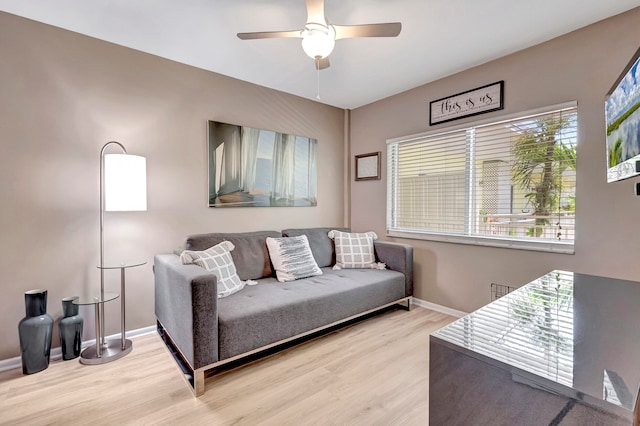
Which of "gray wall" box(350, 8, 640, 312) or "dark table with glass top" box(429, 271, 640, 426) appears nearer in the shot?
"dark table with glass top" box(429, 271, 640, 426)

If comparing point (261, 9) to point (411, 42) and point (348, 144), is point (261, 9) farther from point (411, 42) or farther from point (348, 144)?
point (348, 144)

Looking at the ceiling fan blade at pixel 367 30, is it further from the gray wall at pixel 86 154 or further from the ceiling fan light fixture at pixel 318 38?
the gray wall at pixel 86 154

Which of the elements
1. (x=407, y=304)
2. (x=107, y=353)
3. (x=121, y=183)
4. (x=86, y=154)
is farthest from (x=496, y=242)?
(x=86, y=154)

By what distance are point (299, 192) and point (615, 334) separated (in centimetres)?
293

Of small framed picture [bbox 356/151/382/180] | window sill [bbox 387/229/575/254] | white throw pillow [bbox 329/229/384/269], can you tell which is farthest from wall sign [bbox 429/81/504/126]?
white throw pillow [bbox 329/229/384/269]

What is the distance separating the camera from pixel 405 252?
302 cm

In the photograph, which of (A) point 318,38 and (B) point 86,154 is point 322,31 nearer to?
(A) point 318,38

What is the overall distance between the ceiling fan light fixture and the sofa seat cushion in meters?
1.68

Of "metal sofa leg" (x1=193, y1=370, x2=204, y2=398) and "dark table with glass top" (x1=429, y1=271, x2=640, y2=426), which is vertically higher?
"dark table with glass top" (x1=429, y1=271, x2=640, y2=426)

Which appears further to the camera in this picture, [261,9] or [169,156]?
[169,156]

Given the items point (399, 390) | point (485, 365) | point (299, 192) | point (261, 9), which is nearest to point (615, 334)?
point (485, 365)

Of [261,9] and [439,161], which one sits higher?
[261,9]

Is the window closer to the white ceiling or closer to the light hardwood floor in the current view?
the white ceiling

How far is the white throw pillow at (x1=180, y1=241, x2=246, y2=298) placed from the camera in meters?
2.14
